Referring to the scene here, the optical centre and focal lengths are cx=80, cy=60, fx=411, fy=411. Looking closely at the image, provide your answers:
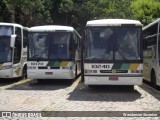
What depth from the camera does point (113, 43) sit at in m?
16.6

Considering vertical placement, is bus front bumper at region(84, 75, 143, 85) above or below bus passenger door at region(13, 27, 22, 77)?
below

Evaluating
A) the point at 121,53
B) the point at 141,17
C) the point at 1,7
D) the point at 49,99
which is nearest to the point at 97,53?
the point at 121,53

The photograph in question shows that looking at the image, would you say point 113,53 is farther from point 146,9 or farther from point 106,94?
point 146,9

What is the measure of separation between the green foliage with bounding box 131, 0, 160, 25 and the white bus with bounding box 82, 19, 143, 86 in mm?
30583

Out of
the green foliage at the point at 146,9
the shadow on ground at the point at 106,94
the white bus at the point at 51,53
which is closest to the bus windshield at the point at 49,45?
the white bus at the point at 51,53

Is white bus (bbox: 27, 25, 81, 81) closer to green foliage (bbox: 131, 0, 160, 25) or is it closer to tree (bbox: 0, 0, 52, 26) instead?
tree (bbox: 0, 0, 52, 26)

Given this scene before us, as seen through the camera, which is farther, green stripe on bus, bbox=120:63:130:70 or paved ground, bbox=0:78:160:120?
green stripe on bus, bbox=120:63:130:70

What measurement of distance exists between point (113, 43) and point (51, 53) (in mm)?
4320

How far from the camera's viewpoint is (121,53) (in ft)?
54.2

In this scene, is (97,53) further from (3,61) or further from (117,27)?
(3,61)

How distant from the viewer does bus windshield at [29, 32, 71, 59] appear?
19.8 m

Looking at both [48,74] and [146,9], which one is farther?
[146,9]

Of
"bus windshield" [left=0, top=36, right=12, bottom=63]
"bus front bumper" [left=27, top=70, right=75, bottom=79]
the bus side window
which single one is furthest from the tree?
"bus front bumper" [left=27, top=70, right=75, bottom=79]

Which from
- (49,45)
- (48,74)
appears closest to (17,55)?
(49,45)
